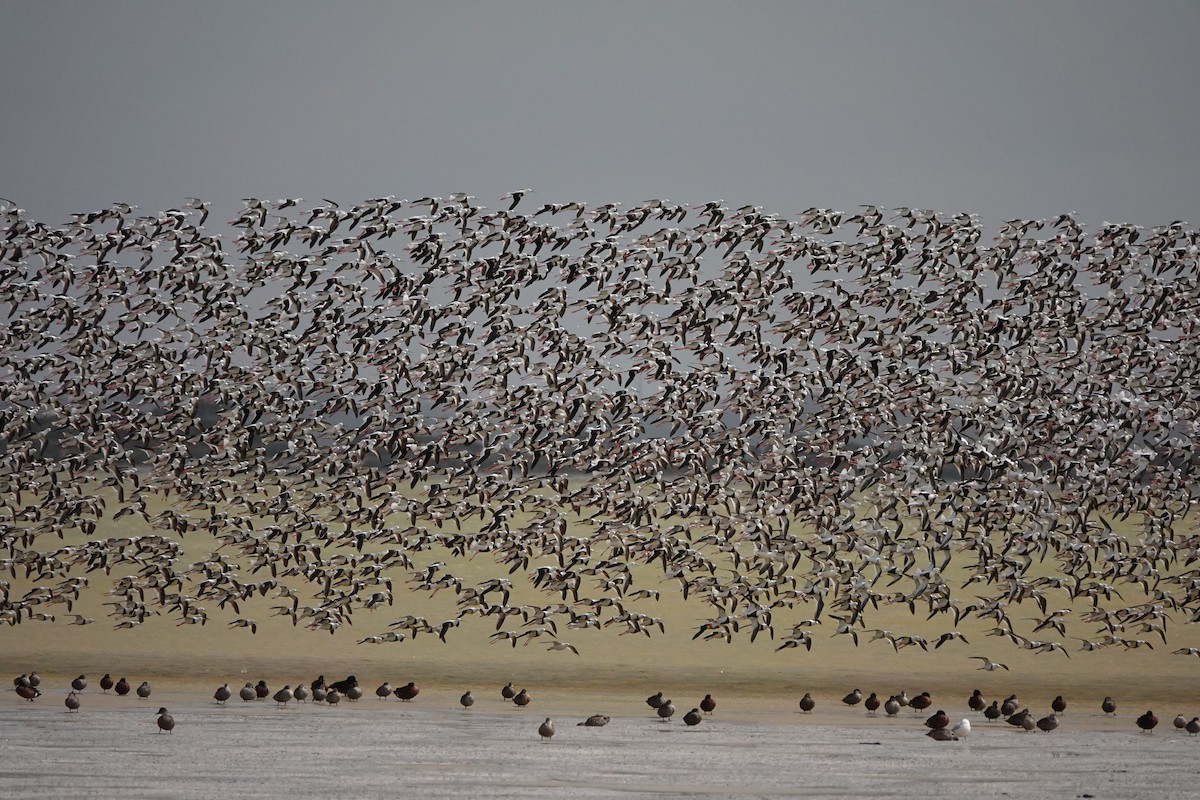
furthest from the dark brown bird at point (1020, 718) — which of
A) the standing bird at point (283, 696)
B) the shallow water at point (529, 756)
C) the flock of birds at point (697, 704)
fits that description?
the standing bird at point (283, 696)

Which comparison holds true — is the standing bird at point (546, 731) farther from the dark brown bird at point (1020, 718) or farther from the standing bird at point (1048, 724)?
Answer: the standing bird at point (1048, 724)

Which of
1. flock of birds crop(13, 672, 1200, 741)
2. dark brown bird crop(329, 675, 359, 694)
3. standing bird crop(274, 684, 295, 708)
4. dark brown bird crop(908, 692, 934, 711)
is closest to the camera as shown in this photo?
flock of birds crop(13, 672, 1200, 741)

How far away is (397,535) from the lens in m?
52.1

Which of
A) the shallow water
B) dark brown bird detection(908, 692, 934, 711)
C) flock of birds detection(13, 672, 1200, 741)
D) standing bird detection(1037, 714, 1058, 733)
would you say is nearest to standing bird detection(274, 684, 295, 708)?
flock of birds detection(13, 672, 1200, 741)

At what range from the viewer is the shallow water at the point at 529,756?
847 inches

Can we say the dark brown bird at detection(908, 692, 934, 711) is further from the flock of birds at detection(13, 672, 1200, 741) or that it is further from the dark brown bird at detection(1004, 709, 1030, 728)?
the dark brown bird at detection(1004, 709, 1030, 728)

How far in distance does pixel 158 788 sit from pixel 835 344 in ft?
119

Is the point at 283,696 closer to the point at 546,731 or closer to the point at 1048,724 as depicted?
the point at 546,731

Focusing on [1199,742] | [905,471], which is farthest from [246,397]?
[1199,742]

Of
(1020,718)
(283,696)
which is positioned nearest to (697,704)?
(1020,718)

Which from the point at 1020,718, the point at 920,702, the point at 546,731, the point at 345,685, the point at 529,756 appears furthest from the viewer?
the point at 345,685

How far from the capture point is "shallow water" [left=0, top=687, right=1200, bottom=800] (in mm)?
21516

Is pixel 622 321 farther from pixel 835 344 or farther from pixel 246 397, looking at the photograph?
pixel 246 397

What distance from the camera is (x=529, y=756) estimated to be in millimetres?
25375
